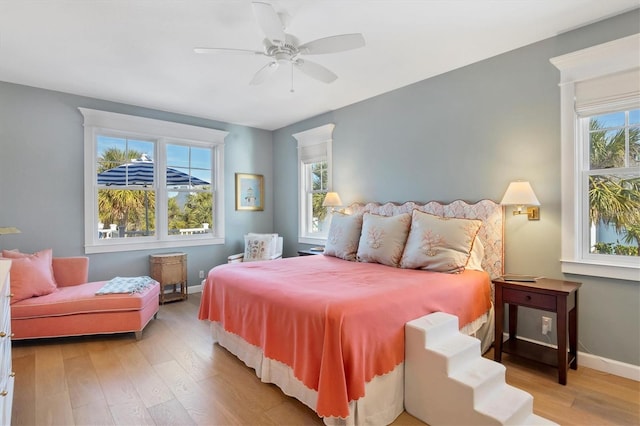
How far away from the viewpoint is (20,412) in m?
1.95

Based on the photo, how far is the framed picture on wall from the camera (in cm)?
537

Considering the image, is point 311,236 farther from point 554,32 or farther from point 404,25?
point 554,32

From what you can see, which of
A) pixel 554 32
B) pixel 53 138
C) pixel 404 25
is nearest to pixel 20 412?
pixel 53 138

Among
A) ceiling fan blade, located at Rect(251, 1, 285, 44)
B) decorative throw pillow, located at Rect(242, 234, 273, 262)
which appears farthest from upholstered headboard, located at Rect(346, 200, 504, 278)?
decorative throw pillow, located at Rect(242, 234, 273, 262)

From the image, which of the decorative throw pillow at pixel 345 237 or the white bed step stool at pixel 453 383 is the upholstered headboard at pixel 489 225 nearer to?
the decorative throw pillow at pixel 345 237

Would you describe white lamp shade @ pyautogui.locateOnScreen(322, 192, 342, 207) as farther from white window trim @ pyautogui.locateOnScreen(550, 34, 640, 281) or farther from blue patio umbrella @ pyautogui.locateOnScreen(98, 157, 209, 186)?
white window trim @ pyautogui.locateOnScreen(550, 34, 640, 281)

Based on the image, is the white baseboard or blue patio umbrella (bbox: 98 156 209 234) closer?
the white baseboard

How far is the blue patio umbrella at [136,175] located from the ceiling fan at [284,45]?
263 centimetres

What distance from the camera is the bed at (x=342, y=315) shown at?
1.70 meters

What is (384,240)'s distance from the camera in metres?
3.13

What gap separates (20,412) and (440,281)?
288 cm

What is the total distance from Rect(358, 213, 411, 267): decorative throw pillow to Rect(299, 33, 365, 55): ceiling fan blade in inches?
65.8

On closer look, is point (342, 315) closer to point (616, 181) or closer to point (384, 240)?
point (384, 240)

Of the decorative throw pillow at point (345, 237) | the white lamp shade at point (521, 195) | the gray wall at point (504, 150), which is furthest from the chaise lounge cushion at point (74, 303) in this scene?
the white lamp shade at point (521, 195)
